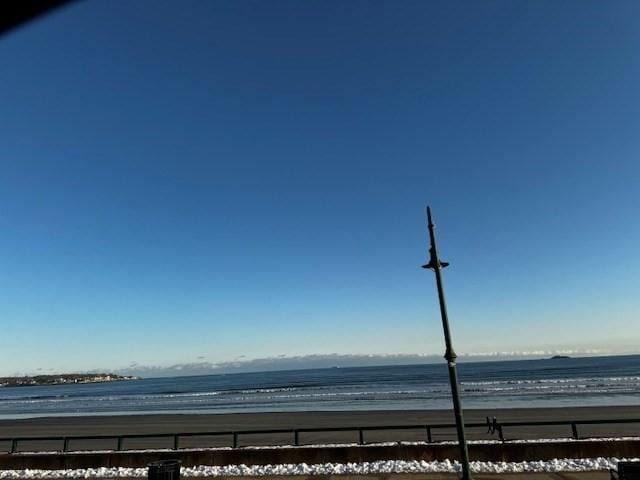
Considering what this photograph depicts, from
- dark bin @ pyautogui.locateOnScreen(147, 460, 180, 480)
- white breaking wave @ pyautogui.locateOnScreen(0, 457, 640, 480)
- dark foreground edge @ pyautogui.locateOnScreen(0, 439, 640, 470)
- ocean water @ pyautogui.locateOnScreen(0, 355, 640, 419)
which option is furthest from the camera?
ocean water @ pyautogui.locateOnScreen(0, 355, 640, 419)

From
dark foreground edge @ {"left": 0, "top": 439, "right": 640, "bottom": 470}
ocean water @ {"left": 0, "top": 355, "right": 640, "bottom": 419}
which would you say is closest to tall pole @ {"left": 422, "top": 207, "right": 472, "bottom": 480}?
dark foreground edge @ {"left": 0, "top": 439, "right": 640, "bottom": 470}

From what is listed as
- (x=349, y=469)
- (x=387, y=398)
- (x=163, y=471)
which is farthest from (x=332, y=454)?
(x=387, y=398)

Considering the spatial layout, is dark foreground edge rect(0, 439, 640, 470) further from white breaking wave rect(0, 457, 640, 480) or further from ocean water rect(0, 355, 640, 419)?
ocean water rect(0, 355, 640, 419)

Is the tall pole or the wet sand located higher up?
the tall pole

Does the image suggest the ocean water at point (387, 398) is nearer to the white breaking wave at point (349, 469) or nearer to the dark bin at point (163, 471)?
the white breaking wave at point (349, 469)

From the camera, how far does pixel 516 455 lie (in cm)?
1209

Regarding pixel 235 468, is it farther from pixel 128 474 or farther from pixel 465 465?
pixel 465 465

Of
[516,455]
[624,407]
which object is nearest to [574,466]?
[516,455]

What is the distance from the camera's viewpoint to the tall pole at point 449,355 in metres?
8.27

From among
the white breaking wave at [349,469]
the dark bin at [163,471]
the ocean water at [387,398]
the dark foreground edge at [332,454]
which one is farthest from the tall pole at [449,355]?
the ocean water at [387,398]

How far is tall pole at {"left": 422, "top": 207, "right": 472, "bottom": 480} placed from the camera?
27.1 ft

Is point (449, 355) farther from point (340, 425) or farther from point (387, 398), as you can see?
point (387, 398)

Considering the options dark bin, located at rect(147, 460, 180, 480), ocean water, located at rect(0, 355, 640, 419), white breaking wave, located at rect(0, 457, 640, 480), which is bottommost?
ocean water, located at rect(0, 355, 640, 419)

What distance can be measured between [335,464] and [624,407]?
33715 millimetres
